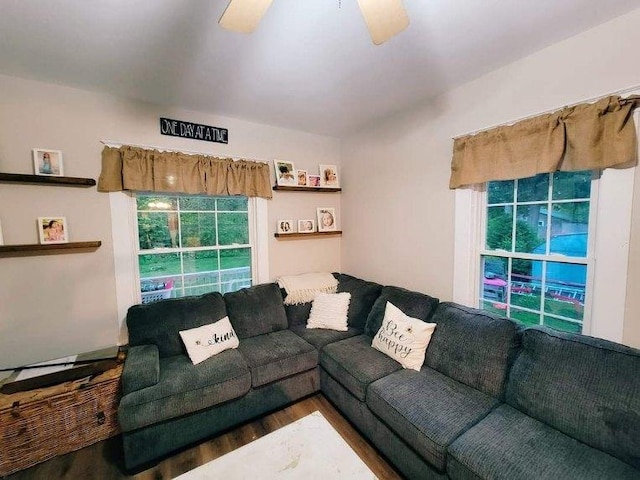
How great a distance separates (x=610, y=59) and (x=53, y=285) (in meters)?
3.84

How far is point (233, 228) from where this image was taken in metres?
2.93

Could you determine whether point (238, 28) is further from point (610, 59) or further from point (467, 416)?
point (467, 416)

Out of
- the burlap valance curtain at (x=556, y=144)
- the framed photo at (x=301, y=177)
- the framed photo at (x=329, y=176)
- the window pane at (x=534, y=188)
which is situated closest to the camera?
the burlap valance curtain at (x=556, y=144)

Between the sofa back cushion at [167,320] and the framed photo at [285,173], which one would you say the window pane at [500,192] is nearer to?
the framed photo at [285,173]

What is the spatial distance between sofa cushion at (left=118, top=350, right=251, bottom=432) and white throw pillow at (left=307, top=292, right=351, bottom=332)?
0.82 m

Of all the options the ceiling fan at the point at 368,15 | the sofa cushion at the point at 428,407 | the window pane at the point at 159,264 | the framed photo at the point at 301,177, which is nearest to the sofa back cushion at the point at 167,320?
the window pane at the point at 159,264

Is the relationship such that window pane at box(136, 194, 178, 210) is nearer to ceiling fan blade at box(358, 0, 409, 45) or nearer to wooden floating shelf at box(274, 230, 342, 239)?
wooden floating shelf at box(274, 230, 342, 239)

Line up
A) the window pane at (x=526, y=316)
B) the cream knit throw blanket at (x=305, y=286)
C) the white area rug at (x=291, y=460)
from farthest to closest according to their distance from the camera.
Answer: the cream knit throw blanket at (x=305, y=286), the window pane at (x=526, y=316), the white area rug at (x=291, y=460)

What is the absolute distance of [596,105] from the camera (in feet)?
4.99

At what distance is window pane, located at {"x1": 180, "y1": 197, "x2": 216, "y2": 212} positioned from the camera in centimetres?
266

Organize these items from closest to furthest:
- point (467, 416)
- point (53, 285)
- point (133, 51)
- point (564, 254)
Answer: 1. point (467, 416)
2. point (133, 51)
3. point (564, 254)
4. point (53, 285)

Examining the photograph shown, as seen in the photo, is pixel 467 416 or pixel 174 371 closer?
pixel 467 416

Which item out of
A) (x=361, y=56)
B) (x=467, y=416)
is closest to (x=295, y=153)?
(x=361, y=56)

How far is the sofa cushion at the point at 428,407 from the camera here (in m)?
1.39
